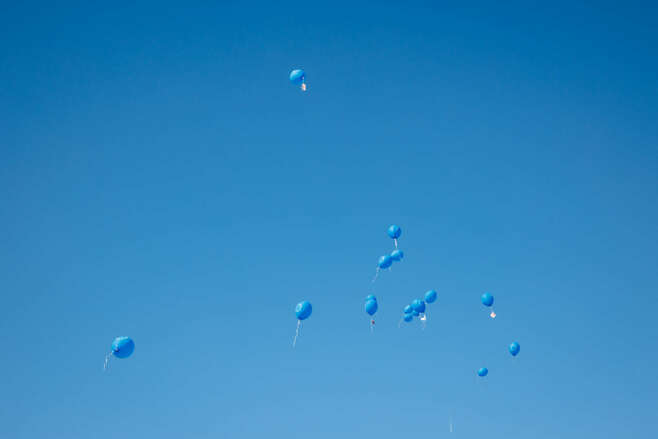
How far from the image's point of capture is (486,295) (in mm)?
24219

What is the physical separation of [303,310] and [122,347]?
6554 mm

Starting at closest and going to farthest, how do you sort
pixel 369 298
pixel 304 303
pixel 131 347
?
pixel 131 347, pixel 304 303, pixel 369 298

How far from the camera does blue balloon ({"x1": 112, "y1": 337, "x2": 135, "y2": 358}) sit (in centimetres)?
1739

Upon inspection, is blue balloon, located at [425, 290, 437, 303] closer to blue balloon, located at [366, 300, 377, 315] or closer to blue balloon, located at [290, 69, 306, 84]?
blue balloon, located at [366, 300, 377, 315]

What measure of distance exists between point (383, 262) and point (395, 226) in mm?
1820

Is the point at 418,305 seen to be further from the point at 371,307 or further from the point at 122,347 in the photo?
the point at 122,347

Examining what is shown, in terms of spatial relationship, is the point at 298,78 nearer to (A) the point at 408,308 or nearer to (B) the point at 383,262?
(B) the point at 383,262

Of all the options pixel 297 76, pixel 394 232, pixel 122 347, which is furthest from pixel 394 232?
pixel 122 347

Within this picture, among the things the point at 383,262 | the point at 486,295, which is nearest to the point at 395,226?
the point at 383,262

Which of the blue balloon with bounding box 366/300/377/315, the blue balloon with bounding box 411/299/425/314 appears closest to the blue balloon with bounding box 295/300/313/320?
the blue balloon with bounding box 366/300/377/315

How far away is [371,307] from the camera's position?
69.9 feet

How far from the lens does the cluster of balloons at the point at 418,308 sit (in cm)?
2231

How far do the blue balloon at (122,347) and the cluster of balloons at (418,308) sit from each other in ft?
37.3

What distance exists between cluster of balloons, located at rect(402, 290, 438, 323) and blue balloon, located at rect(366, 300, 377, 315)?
2.00 m
